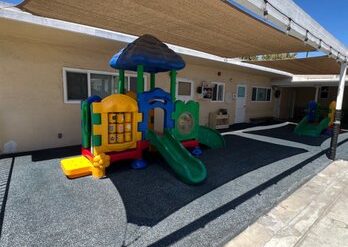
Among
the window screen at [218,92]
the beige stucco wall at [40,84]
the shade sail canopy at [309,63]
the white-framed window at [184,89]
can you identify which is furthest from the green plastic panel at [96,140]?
the window screen at [218,92]

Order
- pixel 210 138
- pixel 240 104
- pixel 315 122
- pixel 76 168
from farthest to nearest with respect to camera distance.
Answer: pixel 240 104 → pixel 315 122 → pixel 210 138 → pixel 76 168

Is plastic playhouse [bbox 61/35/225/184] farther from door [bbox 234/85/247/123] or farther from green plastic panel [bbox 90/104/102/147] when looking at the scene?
door [bbox 234/85/247/123]

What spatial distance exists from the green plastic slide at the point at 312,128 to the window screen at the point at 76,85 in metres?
8.39

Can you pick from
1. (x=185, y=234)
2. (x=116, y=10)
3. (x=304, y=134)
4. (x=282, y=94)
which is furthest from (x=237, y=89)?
(x=185, y=234)

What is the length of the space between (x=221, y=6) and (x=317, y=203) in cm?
317

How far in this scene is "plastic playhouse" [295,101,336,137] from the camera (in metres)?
8.53

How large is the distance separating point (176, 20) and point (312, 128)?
→ 26.0 ft

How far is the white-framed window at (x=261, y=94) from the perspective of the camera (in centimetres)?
1161

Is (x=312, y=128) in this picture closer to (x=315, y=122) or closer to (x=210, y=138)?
(x=315, y=122)

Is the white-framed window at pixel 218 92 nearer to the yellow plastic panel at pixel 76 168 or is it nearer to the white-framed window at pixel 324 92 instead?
Result: the yellow plastic panel at pixel 76 168

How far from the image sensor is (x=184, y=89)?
27.3 ft

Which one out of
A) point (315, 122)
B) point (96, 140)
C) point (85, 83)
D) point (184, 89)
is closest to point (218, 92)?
point (184, 89)

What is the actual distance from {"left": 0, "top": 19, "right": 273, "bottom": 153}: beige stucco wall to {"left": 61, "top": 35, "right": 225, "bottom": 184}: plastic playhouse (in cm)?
144

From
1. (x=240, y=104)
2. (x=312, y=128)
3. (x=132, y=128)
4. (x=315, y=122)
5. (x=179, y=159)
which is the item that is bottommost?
(x=179, y=159)
